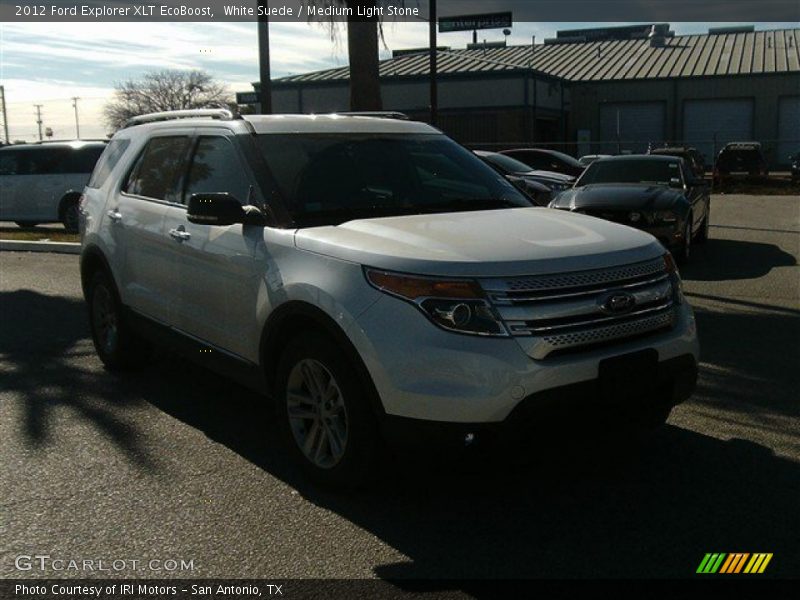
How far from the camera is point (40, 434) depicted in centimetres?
521

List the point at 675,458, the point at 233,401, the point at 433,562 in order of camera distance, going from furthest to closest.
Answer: the point at 233,401
the point at 675,458
the point at 433,562

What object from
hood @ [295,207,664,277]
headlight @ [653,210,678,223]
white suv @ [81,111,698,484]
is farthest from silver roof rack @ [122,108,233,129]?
headlight @ [653,210,678,223]

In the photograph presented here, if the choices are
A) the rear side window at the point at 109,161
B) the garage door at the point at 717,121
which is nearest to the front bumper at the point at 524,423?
the rear side window at the point at 109,161

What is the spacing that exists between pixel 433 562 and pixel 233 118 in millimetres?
2977

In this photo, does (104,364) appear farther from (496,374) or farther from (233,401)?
(496,374)

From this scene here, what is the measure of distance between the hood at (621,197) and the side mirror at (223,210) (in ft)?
24.0

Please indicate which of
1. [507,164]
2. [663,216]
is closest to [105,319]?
[663,216]

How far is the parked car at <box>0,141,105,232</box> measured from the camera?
58.7 ft

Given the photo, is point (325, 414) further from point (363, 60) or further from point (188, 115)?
point (363, 60)

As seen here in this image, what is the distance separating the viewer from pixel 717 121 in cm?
4606

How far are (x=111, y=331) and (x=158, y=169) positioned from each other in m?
1.43

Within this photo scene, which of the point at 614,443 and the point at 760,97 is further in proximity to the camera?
the point at 760,97

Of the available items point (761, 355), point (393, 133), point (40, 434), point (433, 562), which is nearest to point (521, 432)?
point (433, 562)

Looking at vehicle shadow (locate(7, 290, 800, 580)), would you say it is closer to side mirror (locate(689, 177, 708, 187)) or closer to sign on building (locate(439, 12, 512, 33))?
side mirror (locate(689, 177, 708, 187))
